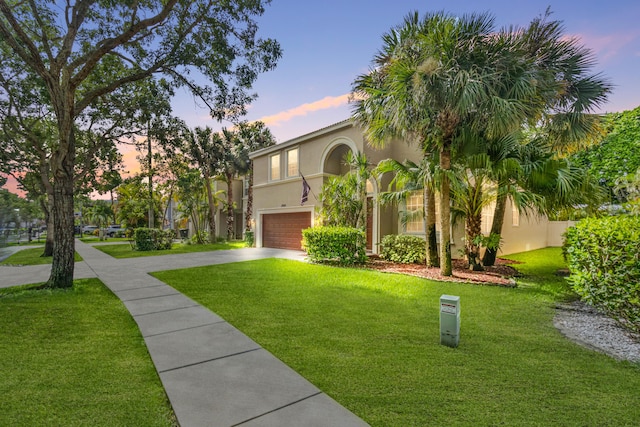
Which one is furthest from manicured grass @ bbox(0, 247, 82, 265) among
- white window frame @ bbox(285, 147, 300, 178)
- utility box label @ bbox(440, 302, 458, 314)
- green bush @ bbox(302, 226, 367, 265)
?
utility box label @ bbox(440, 302, 458, 314)

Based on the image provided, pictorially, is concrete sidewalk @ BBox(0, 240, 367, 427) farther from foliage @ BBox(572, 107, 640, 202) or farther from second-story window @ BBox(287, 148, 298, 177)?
foliage @ BBox(572, 107, 640, 202)

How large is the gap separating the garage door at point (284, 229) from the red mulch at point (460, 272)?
5.96 m

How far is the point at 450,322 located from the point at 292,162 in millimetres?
15034

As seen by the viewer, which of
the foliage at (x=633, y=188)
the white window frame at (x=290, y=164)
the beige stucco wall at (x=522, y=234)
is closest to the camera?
the foliage at (x=633, y=188)

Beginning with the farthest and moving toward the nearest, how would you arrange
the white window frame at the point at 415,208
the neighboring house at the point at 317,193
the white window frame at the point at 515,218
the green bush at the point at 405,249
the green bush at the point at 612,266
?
the white window frame at the point at 515,218 → the neighboring house at the point at 317,193 → the white window frame at the point at 415,208 → the green bush at the point at 405,249 → the green bush at the point at 612,266

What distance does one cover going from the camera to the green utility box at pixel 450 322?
4.10 metres

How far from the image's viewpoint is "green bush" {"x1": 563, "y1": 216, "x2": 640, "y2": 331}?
4.31 metres

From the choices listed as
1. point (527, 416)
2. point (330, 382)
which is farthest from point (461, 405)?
point (330, 382)

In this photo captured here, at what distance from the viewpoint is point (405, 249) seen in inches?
474

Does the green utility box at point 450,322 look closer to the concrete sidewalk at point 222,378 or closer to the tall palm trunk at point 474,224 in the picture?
the concrete sidewalk at point 222,378

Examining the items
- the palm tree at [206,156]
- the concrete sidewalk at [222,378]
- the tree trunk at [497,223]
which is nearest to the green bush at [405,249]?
the tree trunk at [497,223]

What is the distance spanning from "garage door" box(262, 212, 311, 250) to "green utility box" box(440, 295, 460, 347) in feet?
41.0

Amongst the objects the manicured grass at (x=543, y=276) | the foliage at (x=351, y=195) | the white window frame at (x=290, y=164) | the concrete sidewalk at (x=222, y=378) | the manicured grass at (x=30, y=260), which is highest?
the white window frame at (x=290, y=164)

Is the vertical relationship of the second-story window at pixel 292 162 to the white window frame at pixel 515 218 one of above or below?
above
